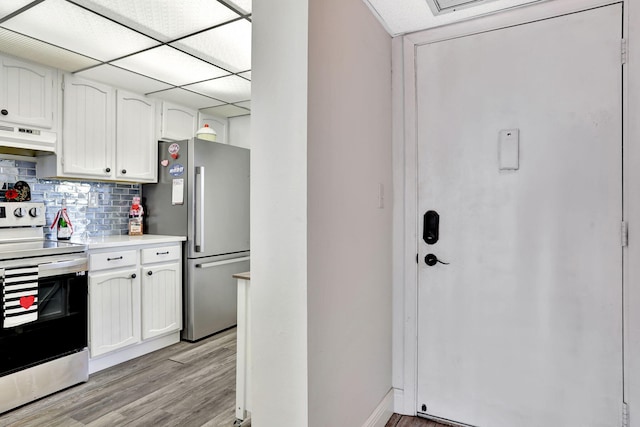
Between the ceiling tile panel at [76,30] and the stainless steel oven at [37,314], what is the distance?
4.08 ft

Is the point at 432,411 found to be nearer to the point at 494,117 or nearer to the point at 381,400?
the point at 381,400

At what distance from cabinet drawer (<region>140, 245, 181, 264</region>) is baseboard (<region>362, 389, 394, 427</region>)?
2144 mm

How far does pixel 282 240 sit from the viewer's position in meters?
1.32

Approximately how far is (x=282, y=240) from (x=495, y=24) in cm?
156

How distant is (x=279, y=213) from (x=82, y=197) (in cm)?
268

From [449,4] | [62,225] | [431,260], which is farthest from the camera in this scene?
[62,225]

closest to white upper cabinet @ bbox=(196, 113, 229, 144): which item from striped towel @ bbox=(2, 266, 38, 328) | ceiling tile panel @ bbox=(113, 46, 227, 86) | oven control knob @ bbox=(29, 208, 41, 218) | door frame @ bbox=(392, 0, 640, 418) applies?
ceiling tile panel @ bbox=(113, 46, 227, 86)

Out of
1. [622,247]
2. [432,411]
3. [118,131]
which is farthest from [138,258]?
[622,247]

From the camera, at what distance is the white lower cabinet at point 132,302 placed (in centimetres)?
272

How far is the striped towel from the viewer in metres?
2.19

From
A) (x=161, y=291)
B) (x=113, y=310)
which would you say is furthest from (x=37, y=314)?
(x=161, y=291)

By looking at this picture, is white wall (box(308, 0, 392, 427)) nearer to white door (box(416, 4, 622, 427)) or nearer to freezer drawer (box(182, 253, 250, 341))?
white door (box(416, 4, 622, 427))

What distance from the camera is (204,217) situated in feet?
10.8

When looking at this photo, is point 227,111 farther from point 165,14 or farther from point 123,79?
point 165,14
